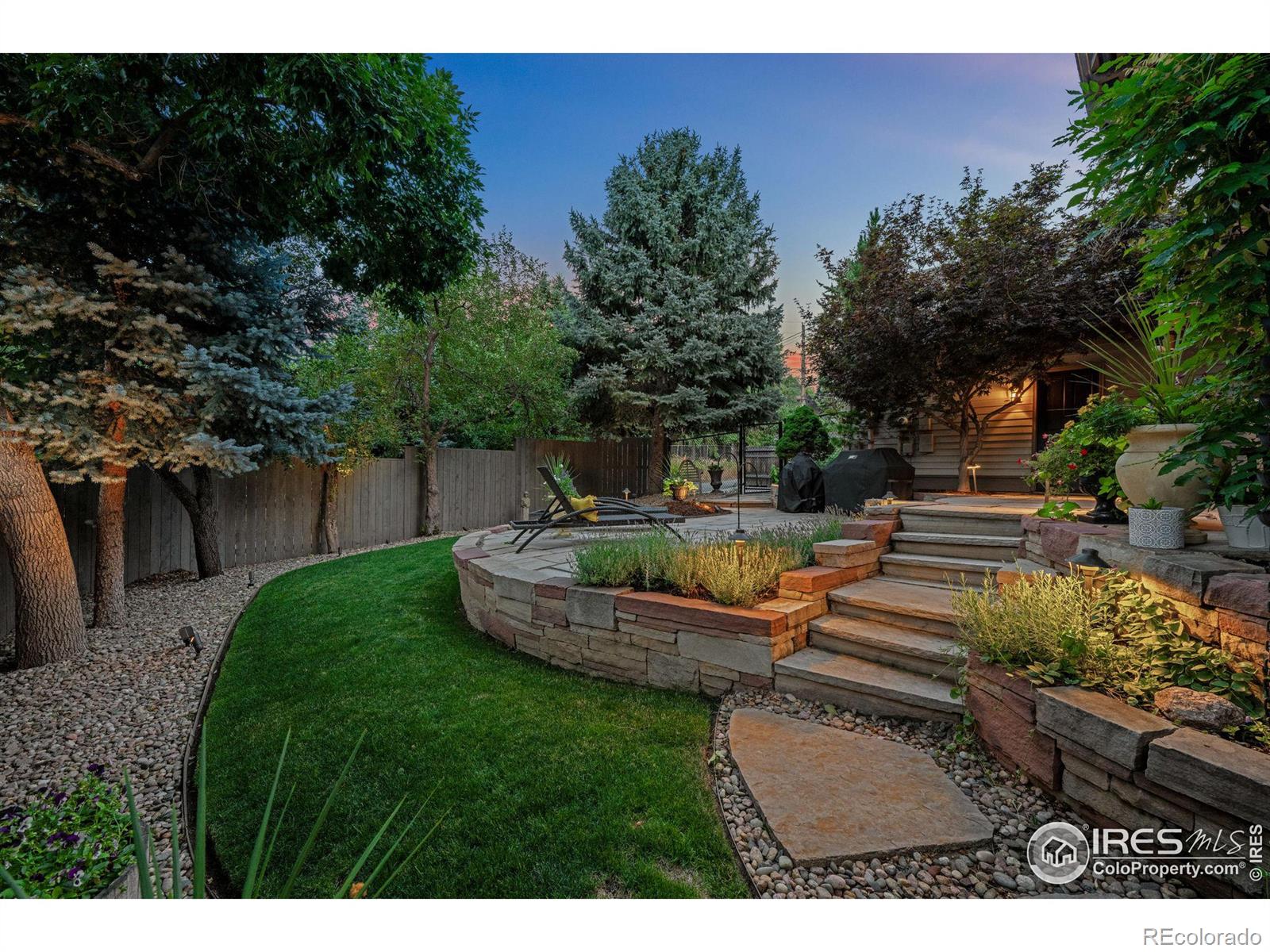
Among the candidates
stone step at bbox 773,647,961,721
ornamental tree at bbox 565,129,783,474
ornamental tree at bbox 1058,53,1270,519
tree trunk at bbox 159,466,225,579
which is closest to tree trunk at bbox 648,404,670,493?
ornamental tree at bbox 565,129,783,474

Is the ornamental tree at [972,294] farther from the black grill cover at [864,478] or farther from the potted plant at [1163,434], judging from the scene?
the potted plant at [1163,434]

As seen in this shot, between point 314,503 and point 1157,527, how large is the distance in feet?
27.2

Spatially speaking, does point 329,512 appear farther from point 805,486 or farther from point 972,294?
point 972,294

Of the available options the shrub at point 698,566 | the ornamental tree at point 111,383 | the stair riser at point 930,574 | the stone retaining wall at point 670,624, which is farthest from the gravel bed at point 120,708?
the stair riser at point 930,574

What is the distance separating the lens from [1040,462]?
3574 millimetres

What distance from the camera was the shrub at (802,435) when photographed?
28.9 ft

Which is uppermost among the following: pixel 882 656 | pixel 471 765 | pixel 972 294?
pixel 972 294

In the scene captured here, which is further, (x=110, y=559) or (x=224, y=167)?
(x=110, y=559)

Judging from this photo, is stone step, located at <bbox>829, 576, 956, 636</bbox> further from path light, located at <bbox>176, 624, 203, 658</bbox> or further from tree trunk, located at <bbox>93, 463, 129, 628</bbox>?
tree trunk, located at <bbox>93, 463, 129, 628</bbox>

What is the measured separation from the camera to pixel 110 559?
4.48 metres

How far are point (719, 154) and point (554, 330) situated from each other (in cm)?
486

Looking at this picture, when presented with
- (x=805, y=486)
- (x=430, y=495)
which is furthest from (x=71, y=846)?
(x=430, y=495)
